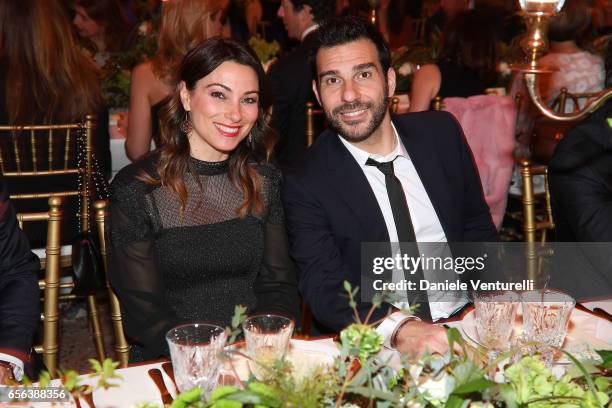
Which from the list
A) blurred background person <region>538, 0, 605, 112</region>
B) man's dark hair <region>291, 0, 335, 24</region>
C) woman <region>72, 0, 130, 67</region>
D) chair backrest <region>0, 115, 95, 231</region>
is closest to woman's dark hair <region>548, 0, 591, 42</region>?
blurred background person <region>538, 0, 605, 112</region>

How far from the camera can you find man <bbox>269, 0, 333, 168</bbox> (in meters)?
4.17

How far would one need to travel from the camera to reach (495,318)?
5.10 ft

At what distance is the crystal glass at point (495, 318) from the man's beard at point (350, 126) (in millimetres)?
964

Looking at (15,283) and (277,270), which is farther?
(277,270)

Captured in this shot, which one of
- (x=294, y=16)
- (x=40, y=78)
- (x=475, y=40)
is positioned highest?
(x=294, y=16)

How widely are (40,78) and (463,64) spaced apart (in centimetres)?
229

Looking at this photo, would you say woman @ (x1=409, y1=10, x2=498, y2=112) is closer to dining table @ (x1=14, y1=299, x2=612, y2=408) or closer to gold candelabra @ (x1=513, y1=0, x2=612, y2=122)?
dining table @ (x1=14, y1=299, x2=612, y2=408)

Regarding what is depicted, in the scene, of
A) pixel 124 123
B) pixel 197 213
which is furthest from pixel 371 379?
pixel 124 123

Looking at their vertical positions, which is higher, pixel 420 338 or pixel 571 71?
pixel 571 71

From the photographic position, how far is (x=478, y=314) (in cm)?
158

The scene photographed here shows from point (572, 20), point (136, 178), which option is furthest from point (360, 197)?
point (572, 20)

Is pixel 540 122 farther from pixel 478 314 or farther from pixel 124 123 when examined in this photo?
pixel 478 314

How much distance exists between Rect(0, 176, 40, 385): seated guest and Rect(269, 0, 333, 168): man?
81.6 inches

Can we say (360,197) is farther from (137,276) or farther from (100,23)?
(100,23)
